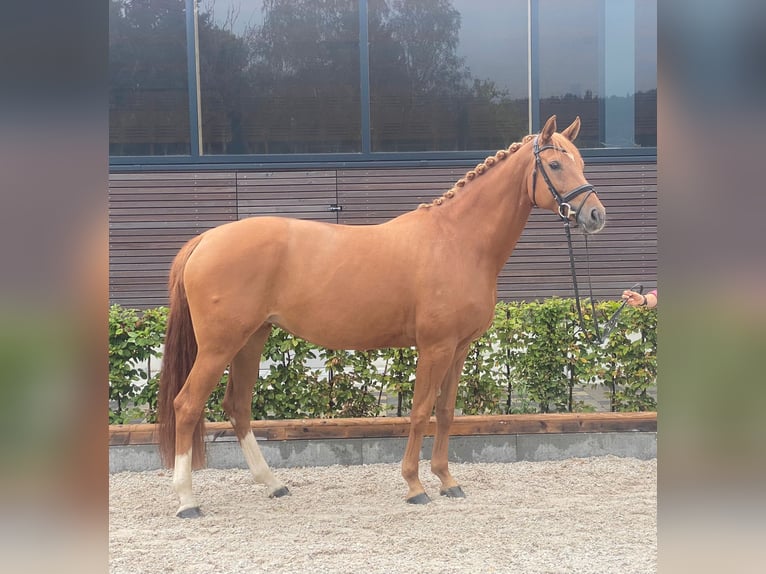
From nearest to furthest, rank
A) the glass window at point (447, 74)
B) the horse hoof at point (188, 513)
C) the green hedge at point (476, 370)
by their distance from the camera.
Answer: the horse hoof at point (188, 513), the green hedge at point (476, 370), the glass window at point (447, 74)

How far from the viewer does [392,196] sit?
339 inches

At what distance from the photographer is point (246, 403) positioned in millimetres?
4352

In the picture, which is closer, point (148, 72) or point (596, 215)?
point (596, 215)

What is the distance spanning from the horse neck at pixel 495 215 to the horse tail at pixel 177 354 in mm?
1608

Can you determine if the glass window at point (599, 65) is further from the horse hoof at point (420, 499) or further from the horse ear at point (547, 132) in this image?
the horse hoof at point (420, 499)

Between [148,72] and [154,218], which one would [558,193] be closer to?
[154,218]

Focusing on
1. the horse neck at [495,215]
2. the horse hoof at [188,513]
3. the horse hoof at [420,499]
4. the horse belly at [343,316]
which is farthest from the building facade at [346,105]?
the horse hoof at [188,513]

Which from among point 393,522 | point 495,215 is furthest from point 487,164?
point 393,522

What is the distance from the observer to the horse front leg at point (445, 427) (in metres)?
4.33

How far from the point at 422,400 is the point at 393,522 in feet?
2.33

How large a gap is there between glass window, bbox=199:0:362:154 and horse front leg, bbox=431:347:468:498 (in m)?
4.94
